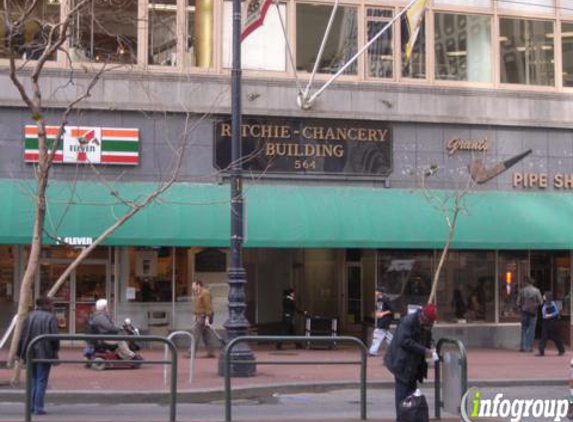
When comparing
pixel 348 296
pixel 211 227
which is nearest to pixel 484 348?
pixel 348 296

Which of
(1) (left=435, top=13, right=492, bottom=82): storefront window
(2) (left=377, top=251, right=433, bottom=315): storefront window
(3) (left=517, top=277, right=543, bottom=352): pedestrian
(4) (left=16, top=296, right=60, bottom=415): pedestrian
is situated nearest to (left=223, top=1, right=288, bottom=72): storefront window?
(1) (left=435, top=13, right=492, bottom=82): storefront window

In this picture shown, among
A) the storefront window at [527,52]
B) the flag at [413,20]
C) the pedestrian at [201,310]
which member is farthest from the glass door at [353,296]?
the storefront window at [527,52]

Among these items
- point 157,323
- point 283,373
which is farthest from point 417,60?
point 283,373

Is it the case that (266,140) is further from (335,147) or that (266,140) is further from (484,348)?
(484,348)

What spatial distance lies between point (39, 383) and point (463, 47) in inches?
646

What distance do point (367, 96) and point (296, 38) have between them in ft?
7.73

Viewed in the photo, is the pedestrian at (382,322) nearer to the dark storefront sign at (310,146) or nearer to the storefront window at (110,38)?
the dark storefront sign at (310,146)

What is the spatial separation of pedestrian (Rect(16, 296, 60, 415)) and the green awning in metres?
6.45

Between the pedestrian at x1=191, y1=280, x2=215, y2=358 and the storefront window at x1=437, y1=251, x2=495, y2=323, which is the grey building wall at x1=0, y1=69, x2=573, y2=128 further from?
the pedestrian at x1=191, y1=280, x2=215, y2=358

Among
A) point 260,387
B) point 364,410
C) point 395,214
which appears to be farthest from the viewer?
point 395,214

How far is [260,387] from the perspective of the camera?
48.5 feet

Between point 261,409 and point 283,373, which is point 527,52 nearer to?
point 283,373

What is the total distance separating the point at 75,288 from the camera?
2212 centimetres

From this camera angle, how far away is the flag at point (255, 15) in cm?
1991
